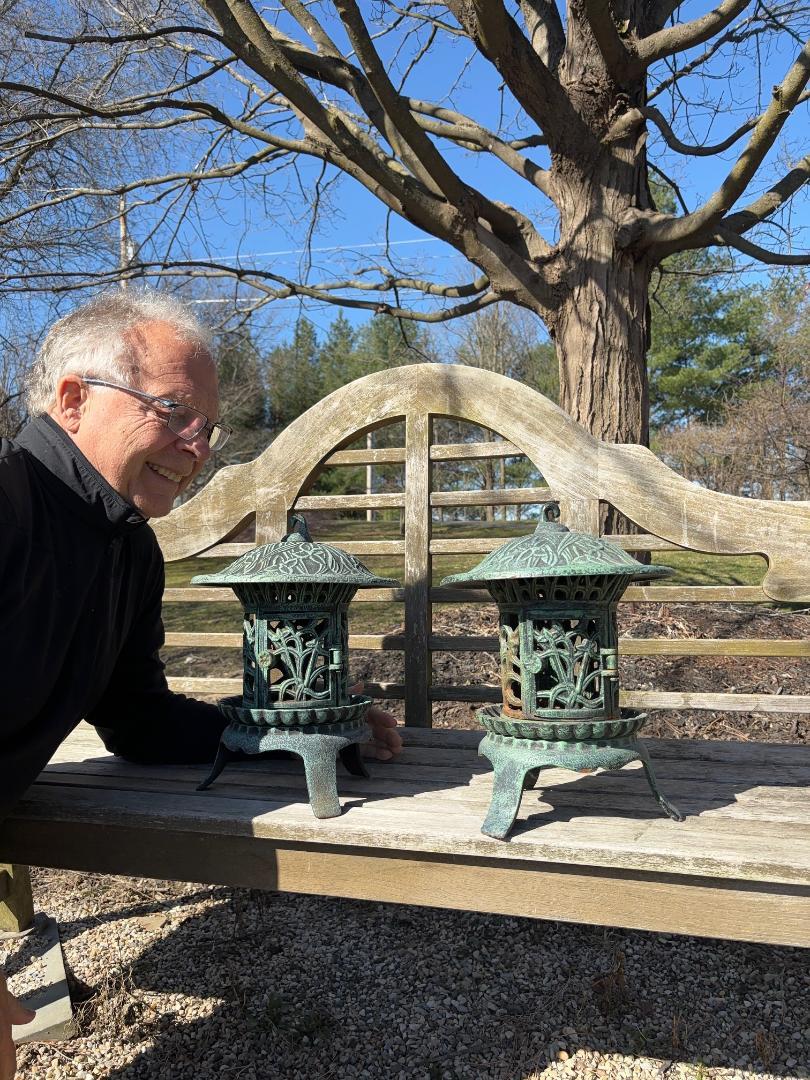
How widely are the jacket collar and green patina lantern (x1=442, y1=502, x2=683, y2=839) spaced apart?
820 mm

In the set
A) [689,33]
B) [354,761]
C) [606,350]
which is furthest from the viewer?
[606,350]

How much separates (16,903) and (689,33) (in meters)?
4.62

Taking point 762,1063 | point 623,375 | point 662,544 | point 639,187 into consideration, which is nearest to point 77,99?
point 639,187

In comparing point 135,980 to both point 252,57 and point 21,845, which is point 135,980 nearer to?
point 21,845

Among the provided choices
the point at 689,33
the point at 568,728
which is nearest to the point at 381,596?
the point at 568,728

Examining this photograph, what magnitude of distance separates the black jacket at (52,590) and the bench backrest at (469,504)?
2.67 feet

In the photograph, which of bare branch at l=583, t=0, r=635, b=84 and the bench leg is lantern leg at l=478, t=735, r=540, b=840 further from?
bare branch at l=583, t=0, r=635, b=84

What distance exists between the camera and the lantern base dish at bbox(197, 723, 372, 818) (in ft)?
5.65

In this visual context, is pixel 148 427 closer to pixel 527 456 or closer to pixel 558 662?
pixel 558 662

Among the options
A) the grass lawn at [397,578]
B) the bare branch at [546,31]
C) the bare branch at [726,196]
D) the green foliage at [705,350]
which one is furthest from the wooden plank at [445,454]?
the green foliage at [705,350]

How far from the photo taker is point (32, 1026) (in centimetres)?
209

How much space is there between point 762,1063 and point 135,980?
75.2 inches

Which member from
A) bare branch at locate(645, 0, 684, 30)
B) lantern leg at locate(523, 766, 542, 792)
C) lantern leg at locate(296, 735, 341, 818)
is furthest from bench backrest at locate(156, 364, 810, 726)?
bare branch at locate(645, 0, 684, 30)

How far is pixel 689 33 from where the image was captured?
3.71 m
